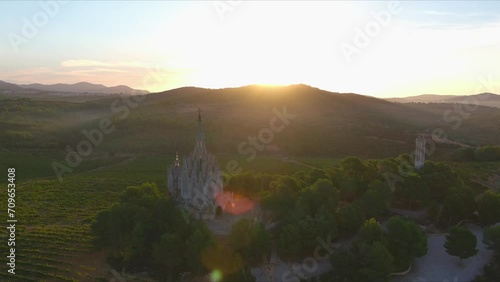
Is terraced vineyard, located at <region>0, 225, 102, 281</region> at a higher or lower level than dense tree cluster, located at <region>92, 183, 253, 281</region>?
lower

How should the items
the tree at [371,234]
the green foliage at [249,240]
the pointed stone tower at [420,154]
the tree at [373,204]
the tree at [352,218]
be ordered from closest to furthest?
the tree at [371,234]
the green foliage at [249,240]
the tree at [352,218]
the tree at [373,204]
the pointed stone tower at [420,154]

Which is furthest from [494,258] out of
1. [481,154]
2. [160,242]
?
[481,154]

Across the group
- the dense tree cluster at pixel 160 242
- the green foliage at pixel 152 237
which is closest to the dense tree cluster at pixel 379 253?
the dense tree cluster at pixel 160 242

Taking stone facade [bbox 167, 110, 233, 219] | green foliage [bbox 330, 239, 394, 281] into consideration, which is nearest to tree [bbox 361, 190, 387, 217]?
green foliage [bbox 330, 239, 394, 281]

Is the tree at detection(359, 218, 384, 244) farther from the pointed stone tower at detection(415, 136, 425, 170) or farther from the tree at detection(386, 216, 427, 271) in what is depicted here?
the pointed stone tower at detection(415, 136, 425, 170)

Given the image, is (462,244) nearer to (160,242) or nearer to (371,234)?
(371,234)

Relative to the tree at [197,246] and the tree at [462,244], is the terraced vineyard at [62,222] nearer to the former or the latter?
the tree at [197,246]
